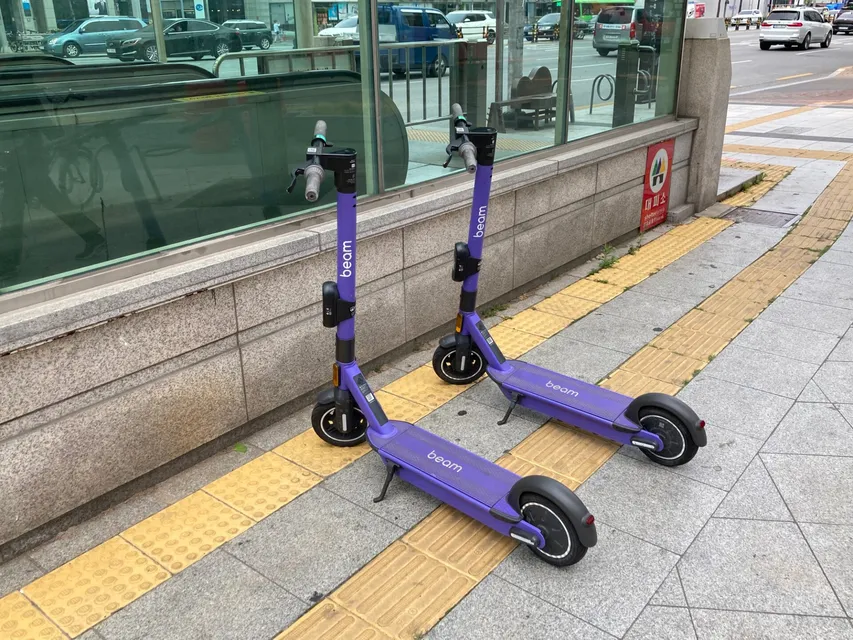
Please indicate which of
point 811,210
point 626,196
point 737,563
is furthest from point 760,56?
point 737,563

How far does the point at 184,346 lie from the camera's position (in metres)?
3.55

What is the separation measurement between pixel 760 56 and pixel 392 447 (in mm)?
33743

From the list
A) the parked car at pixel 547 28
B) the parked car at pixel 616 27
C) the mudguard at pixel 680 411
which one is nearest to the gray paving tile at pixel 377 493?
the mudguard at pixel 680 411

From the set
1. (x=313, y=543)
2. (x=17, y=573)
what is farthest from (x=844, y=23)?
(x=17, y=573)

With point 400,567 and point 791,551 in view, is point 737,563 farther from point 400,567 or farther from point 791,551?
point 400,567

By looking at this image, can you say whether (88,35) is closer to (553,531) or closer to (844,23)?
(553,531)

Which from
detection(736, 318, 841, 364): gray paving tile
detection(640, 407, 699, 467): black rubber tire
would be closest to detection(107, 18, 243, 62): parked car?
detection(640, 407, 699, 467): black rubber tire

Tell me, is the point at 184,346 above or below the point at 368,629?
above

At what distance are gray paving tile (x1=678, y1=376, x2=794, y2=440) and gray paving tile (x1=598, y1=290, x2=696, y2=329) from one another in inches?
40.0

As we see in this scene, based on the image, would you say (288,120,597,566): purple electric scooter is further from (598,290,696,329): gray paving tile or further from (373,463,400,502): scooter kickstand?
(598,290,696,329): gray paving tile

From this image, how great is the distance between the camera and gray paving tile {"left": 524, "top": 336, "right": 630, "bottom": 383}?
15.6 ft

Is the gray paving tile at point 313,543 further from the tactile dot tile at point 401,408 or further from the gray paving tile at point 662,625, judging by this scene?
the gray paving tile at point 662,625

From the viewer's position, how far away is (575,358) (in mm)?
4957

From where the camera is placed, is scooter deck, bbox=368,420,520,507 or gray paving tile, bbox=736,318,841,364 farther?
gray paving tile, bbox=736,318,841,364
